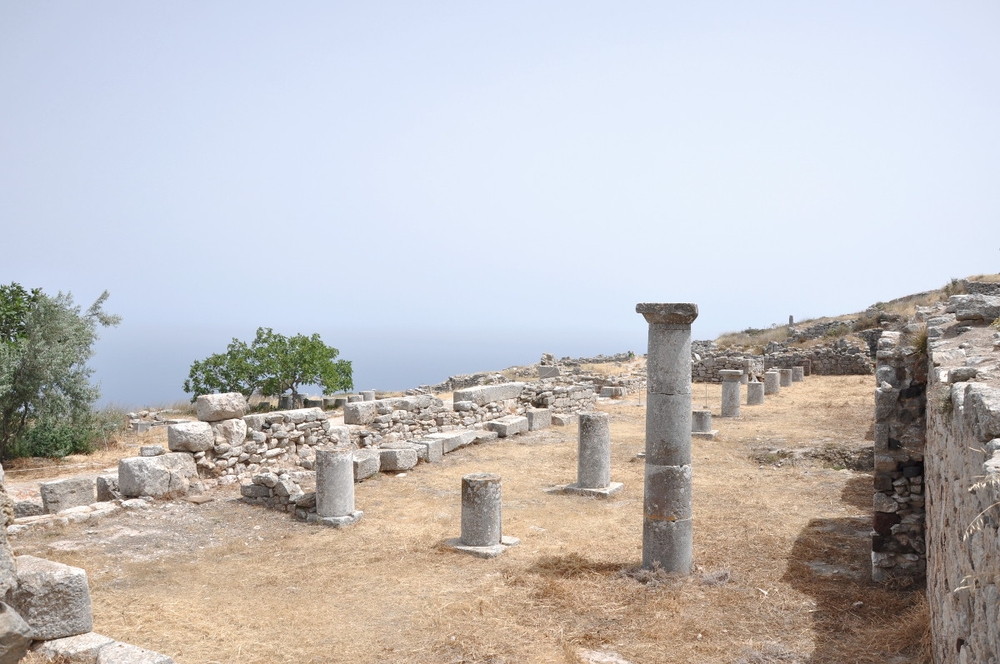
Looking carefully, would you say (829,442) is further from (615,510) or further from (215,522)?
(215,522)

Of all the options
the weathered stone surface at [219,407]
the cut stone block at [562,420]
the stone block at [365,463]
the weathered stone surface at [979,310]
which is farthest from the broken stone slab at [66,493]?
the weathered stone surface at [979,310]

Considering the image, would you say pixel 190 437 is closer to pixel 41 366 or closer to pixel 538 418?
pixel 41 366

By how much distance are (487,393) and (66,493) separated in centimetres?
1058

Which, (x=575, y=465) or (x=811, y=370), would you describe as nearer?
(x=575, y=465)

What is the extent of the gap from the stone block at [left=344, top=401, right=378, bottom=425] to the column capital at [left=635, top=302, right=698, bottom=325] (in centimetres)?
931

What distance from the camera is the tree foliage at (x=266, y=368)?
97.3 ft

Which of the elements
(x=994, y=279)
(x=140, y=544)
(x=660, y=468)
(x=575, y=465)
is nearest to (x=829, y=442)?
(x=575, y=465)

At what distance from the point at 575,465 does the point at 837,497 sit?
16.5 ft

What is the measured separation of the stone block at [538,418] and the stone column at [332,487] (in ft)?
28.8

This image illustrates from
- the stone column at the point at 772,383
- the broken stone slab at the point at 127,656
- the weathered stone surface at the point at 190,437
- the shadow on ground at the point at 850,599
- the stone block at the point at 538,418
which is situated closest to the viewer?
the broken stone slab at the point at 127,656

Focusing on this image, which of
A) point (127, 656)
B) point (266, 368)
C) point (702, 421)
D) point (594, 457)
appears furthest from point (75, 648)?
point (266, 368)

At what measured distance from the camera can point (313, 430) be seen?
14477 mm

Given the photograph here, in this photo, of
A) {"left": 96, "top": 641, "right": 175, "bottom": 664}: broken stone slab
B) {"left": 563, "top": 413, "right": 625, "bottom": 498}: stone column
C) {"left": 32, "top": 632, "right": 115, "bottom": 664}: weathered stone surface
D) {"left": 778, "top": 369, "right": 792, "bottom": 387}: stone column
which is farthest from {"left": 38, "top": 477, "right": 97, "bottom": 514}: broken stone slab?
{"left": 778, "top": 369, "right": 792, "bottom": 387}: stone column

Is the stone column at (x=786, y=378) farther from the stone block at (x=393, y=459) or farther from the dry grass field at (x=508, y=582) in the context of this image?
the stone block at (x=393, y=459)
